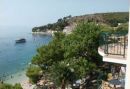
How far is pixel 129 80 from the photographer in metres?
9.10

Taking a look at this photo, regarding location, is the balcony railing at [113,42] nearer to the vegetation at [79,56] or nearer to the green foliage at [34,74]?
the vegetation at [79,56]

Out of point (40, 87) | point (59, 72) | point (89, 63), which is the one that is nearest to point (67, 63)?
point (59, 72)

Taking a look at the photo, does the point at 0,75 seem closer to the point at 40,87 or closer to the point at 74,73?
the point at 40,87

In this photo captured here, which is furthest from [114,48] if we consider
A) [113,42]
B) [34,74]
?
[34,74]

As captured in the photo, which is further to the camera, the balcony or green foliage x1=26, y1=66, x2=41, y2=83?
green foliage x1=26, y1=66, x2=41, y2=83

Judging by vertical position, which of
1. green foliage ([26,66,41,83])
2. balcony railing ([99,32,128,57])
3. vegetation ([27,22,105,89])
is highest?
balcony railing ([99,32,128,57])

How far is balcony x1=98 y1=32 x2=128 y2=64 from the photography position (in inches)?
434

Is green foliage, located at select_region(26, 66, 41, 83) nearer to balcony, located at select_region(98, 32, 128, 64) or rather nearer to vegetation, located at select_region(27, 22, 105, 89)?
vegetation, located at select_region(27, 22, 105, 89)

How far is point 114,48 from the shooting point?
13.5 m

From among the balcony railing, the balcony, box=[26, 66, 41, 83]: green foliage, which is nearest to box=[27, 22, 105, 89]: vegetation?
box=[26, 66, 41, 83]: green foliage

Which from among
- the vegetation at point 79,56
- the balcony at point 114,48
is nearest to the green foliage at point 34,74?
the vegetation at point 79,56

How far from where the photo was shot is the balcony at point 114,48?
11020 millimetres

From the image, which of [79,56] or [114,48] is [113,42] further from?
[79,56]

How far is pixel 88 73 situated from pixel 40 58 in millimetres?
10949
